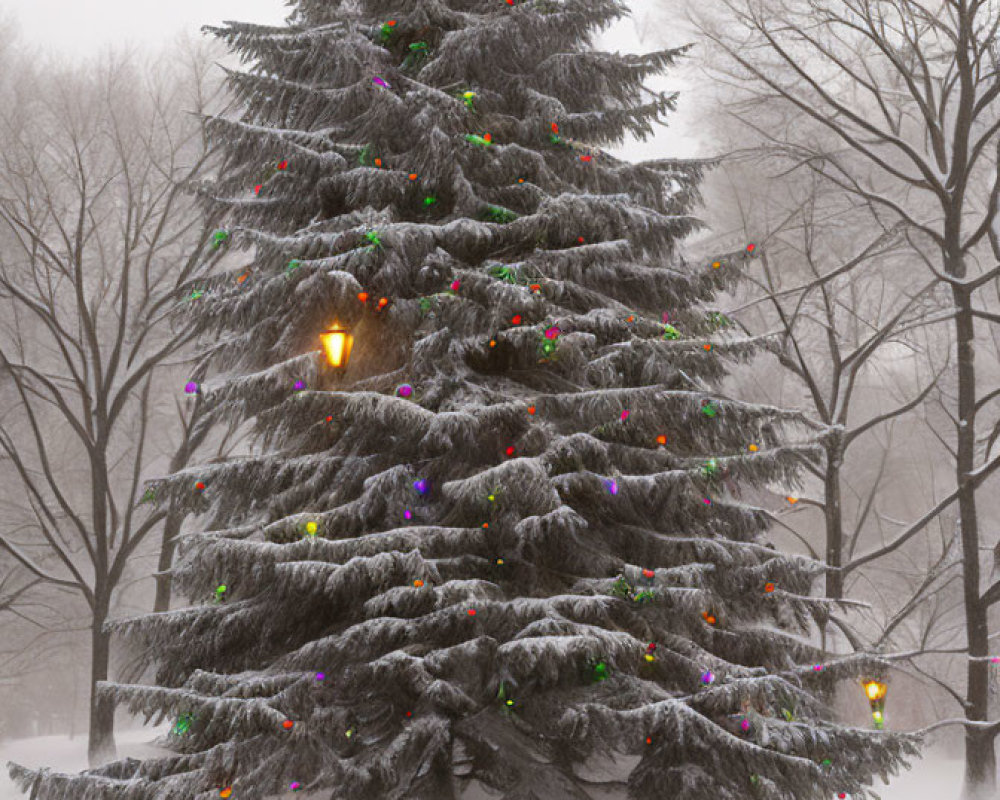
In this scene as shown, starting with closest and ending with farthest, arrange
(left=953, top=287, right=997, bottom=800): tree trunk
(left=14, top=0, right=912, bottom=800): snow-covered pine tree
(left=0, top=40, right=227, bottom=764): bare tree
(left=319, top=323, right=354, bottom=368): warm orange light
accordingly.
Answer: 1. (left=14, top=0, right=912, bottom=800): snow-covered pine tree
2. (left=319, top=323, right=354, bottom=368): warm orange light
3. (left=953, top=287, right=997, bottom=800): tree trunk
4. (left=0, top=40, right=227, bottom=764): bare tree

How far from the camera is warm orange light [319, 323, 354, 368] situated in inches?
218

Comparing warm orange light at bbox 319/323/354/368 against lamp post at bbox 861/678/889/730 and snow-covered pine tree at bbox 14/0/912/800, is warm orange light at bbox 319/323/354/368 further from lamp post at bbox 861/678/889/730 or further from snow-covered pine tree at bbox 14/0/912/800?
lamp post at bbox 861/678/889/730

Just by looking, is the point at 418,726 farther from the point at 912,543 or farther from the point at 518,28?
the point at 912,543

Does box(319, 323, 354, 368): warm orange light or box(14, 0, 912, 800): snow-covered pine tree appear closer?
box(14, 0, 912, 800): snow-covered pine tree

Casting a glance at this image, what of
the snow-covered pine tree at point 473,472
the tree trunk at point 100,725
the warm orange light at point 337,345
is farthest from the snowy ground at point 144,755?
the warm orange light at point 337,345

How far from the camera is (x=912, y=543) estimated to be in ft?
60.4

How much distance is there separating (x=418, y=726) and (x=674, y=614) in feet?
5.61

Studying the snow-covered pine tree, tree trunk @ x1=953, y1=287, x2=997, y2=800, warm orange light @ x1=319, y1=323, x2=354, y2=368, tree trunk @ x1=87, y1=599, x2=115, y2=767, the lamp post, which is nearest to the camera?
the snow-covered pine tree

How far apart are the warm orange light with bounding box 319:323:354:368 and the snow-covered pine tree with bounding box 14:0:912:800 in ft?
0.96

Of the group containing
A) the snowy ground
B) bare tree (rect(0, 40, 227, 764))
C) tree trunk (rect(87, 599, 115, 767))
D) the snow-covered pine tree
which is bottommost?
the snowy ground

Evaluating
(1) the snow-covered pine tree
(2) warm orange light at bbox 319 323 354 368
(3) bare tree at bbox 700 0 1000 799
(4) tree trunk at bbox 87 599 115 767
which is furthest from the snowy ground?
(2) warm orange light at bbox 319 323 354 368

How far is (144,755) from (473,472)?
23.0 feet

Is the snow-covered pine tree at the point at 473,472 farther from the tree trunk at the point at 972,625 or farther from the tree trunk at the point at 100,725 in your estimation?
the tree trunk at the point at 100,725

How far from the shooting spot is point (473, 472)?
5.79m
